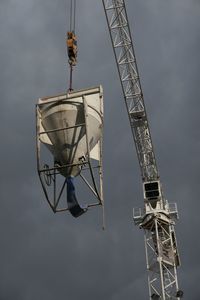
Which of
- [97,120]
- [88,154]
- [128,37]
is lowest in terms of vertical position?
[88,154]

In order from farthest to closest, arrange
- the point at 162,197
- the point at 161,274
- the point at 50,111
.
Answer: the point at 162,197, the point at 161,274, the point at 50,111

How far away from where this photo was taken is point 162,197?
63.0m

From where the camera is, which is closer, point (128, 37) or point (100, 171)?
point (100, 171)

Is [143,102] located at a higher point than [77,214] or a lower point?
higher

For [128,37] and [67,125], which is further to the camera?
[128,37]

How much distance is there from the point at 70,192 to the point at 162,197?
117 feet

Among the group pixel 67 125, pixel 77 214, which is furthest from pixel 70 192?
pixel 67 125

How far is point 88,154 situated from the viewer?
27250 mm

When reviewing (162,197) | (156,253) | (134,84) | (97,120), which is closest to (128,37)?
(134,84)

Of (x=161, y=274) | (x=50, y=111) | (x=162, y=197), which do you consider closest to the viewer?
(x=50, y=111)

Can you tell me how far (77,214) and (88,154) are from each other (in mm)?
2757

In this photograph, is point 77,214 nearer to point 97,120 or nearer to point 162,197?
point 97,120

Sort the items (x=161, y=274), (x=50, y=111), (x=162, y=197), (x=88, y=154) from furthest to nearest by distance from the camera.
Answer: (x=162, y=197) < (x=161, y=274) < (x=50, y=111) < (x=88, y=154)

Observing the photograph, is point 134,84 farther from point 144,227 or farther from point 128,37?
point 144,227
